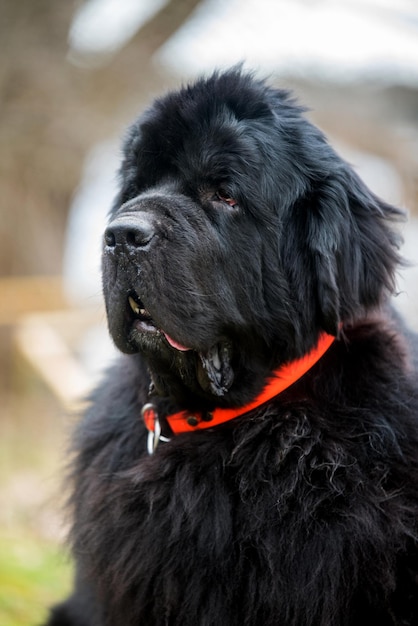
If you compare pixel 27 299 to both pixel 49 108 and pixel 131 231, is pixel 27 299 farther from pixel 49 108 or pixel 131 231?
pixel 131 231

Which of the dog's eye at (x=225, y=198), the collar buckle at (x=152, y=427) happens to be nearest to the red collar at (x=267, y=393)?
the collar buckle at (x=152, y=427)

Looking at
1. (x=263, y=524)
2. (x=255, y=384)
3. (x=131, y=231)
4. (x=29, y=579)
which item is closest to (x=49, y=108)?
(x=29, y=579)

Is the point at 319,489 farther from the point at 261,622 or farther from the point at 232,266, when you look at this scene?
the point at 232,266

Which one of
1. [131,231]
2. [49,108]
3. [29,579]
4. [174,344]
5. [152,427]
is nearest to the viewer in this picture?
[131,231]

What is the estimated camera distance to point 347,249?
2557 millimetres

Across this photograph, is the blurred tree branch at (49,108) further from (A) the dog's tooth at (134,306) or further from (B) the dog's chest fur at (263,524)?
(B) the dog's chest fur at (263,524)

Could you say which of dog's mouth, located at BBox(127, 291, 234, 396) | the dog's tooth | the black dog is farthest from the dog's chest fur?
the dog's tooth

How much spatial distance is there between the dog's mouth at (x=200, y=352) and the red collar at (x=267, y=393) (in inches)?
4.5

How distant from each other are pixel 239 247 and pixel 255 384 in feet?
1.60

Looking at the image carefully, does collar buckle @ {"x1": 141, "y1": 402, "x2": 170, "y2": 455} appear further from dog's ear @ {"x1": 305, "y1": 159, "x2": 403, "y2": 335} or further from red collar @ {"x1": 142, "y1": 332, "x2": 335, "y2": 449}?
dog's ear @ {"x1": 305, "y1": 159, "x2": 403, "y2": 335}

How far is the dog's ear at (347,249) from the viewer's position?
8.23 feet

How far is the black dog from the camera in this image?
2387mm

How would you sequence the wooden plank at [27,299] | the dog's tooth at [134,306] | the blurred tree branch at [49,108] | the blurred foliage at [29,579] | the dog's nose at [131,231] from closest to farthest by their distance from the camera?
1. the dog's nose at [131,231]
2. the dog's tooth at [134,306]
3. the blurred foliage at [29,579]
4. the blurred tree branch at [49,108]
5. the wooden plank at [27,299]

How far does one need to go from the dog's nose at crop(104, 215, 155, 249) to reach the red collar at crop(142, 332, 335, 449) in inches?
26.9
